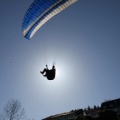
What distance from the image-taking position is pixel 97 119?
12.5 metres

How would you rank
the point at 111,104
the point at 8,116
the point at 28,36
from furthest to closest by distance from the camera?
the point at 111,104 → the point at 8,116 → the point at 28,36

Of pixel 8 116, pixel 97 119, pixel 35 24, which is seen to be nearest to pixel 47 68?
pixel 35 24

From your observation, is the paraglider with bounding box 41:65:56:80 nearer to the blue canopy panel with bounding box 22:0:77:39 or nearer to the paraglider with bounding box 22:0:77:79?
the paraglider with bounding box 22:0:77:79

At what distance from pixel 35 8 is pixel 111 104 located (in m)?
44.8

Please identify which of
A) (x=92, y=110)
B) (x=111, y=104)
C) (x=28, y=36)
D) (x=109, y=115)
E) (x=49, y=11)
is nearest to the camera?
(x=109, y=115)

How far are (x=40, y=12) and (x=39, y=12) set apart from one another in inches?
3.7

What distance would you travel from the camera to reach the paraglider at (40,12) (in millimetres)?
18828

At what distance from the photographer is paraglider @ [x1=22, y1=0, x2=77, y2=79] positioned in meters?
18.8

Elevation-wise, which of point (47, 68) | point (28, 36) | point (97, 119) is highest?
point (28, 36)

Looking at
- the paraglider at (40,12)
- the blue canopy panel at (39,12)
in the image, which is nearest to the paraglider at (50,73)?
the paraglider at (40,12)

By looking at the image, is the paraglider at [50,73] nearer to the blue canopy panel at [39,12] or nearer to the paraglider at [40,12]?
the paraglider at [40,12]

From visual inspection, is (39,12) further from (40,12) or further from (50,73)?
(50,73)

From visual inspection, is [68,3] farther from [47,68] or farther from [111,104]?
[111,104]

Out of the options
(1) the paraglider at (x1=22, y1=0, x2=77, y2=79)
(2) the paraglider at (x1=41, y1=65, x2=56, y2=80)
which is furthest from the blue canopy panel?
(2) the paraglider at (x1=41, y1=65, x2=56, y2=80)
